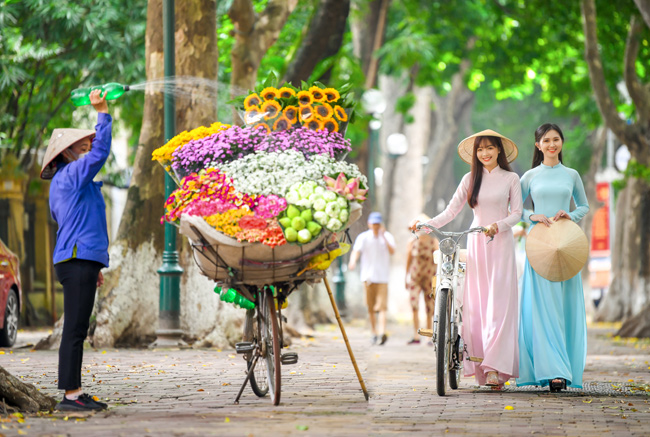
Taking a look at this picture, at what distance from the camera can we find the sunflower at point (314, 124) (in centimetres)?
840

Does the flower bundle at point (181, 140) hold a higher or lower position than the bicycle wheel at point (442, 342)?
higher

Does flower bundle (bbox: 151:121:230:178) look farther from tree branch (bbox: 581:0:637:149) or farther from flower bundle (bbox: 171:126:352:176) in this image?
tree branch (bbox: 581:0:637:149)

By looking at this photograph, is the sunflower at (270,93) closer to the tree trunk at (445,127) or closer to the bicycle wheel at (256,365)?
the bicycle wheel at (256,365)

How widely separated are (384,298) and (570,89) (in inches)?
525

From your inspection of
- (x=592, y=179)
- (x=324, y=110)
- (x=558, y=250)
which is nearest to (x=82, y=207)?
(x=324, y=110)

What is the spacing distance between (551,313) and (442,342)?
129 centimetres

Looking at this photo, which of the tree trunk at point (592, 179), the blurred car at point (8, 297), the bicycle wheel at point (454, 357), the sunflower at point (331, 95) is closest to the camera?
the sunflower at point (331, 95)

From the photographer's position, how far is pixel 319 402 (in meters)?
8.07

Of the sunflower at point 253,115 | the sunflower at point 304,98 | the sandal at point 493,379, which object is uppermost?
the sunflower at point 304,98

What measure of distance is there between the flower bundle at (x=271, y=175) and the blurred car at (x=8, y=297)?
6734mm

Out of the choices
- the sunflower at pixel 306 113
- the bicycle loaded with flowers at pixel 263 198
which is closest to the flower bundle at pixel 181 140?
the bicycle loaded with flowers at pixel 263 198

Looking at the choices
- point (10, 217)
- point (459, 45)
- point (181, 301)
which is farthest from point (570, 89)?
point (181, 301)

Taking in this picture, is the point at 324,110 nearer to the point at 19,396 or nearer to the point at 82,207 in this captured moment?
the point at 82,207

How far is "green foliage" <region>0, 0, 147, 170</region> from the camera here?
792 inches
